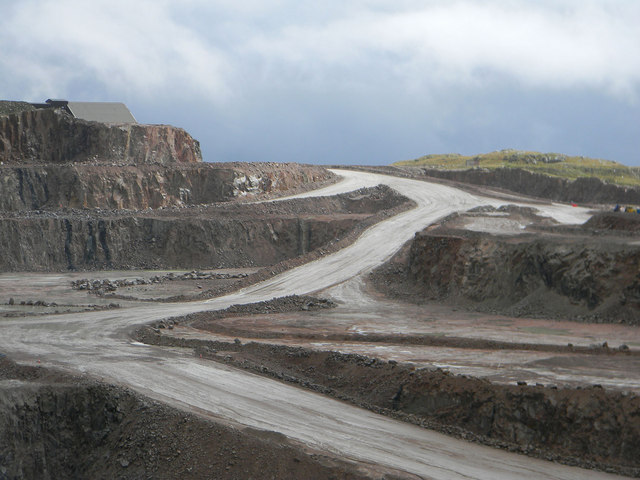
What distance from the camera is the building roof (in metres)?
82.9

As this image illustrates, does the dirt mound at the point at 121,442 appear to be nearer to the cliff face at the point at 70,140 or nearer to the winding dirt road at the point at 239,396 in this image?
the winding dirt road at the point at 239,396

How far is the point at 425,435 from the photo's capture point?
17.0 m

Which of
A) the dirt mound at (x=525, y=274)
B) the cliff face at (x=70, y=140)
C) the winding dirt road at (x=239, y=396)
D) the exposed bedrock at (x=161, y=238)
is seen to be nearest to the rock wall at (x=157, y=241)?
the exposed bedrock at (x=161, y=238)

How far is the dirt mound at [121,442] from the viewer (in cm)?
1526

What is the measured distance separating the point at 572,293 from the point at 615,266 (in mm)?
1963

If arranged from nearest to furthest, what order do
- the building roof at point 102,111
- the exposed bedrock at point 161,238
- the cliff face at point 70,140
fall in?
the exposed bedrock at point 161,238, the cliff face at point 70,140, the building roof at point 102,111

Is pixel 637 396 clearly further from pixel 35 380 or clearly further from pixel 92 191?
pixel 92 191

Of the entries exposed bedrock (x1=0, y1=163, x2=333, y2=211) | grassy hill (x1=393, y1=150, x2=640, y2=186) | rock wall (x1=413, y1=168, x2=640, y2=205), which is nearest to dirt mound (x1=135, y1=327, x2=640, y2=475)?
exposed bedrock (x1=0, y1=163, x2=333, y2=211)

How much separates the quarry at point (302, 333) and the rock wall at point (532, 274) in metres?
0.10

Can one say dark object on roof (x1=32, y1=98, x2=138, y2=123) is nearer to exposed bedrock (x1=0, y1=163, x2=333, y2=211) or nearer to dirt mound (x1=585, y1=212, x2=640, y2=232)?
exposed bedrock (x1=0, y1=163, x2=333, y2=211)

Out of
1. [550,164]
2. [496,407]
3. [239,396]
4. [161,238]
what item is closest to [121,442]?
[239,396]

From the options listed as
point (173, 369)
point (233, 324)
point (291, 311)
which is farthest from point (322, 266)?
point (173, 369)

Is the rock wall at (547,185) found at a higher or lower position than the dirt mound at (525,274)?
higher

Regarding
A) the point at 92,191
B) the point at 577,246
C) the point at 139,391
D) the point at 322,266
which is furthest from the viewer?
the point at 92,191
